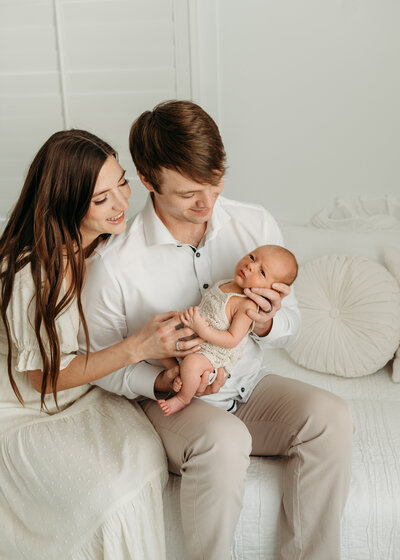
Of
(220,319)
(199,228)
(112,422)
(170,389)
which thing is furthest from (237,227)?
(112,422)

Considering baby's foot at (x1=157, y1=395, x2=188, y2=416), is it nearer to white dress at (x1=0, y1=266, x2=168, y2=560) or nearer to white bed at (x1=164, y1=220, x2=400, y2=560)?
white dress at (x1=0, y1=266, x2=168, y2=560)

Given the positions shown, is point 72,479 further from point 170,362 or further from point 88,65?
point 88,65

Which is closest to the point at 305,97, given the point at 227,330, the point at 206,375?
the point at 227,330

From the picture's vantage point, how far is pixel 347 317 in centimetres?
216

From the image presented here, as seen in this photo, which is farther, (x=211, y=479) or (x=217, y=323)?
(x=217, y=323)

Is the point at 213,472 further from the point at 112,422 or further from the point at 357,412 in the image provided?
the point at 357,412

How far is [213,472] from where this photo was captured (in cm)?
150

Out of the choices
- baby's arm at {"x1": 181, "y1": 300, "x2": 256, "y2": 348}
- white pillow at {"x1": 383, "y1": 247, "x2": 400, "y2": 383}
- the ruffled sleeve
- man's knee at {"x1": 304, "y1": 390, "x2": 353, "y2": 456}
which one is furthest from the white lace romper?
white pillow at {"x1": 383, "y1": 247, "x2": 400, "y2": 383}

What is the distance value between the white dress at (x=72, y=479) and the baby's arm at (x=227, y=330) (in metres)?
0.29

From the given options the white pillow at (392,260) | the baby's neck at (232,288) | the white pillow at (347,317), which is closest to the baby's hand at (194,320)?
the baby's neck at (232,288)

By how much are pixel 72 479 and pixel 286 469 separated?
1.68ft

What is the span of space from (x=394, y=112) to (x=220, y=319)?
1.37 meters

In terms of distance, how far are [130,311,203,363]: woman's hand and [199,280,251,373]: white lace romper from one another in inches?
1.3

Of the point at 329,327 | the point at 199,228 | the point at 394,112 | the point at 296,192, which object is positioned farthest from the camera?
the point at 296,192
